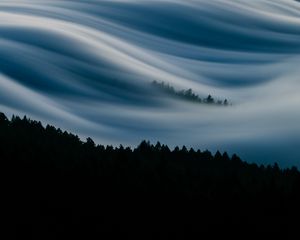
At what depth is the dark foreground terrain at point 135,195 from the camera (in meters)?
4.80

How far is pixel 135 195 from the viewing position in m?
4.92

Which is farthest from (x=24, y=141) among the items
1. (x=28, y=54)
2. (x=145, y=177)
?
(x=28, y=54)

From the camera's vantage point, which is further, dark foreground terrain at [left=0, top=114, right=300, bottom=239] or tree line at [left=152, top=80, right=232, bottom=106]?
tree line at [left=152, top=80, right=232, bottom=106]

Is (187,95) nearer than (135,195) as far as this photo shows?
No

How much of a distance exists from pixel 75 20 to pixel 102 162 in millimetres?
14877

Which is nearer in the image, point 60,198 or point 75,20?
point 60,198

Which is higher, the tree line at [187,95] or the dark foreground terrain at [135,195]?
the tree line at [187,95]

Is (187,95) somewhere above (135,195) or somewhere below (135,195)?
above

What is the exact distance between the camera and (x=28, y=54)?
54.2ft

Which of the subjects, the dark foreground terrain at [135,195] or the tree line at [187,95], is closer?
the dark foreground terrain at [135,195]

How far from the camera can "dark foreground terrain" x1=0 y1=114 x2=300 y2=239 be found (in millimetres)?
4797

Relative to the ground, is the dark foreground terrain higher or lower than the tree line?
lower

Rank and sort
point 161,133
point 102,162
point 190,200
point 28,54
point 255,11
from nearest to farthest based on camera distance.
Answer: point 190,200 < point 102,162 < point 161,133 < point 28,54 < point 255,11

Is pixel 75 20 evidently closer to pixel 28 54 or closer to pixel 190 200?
pixel 28 54
